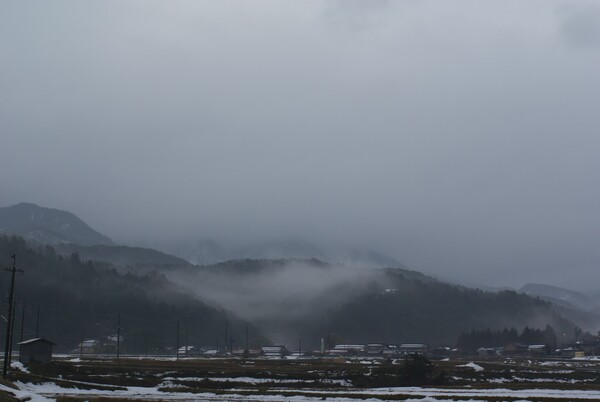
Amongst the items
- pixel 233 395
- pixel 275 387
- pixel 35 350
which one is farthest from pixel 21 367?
pixel 233 395

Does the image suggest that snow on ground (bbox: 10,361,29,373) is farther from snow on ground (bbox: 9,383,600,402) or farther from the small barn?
snow on ground (bbox: 9,383,600,402)

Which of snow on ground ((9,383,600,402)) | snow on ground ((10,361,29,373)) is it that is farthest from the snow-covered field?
snow on ground ((10,361,29,373))

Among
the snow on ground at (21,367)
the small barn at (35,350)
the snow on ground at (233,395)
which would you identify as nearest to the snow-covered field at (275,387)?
the snow on ground at (233,395)

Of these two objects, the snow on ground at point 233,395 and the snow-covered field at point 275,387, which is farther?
the snow-covered field at point 275,387

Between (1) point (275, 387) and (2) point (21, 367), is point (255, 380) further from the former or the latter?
(2) point (21, 367)

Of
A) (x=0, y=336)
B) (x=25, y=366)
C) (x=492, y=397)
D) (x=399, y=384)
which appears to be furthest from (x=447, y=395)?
(x=0, y=336)

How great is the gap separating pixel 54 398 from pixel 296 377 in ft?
126

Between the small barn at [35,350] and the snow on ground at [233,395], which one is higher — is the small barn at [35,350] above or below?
above

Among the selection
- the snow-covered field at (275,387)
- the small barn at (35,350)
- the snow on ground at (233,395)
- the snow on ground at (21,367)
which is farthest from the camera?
the small barn at (35,350)

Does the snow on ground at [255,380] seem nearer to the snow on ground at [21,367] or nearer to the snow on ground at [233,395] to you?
the snow on ground at [233,395]

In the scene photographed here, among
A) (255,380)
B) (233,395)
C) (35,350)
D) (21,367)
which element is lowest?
A: (255,380)

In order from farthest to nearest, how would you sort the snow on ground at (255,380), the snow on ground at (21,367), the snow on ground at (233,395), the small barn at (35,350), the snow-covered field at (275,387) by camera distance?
the small barn at (35,350) < the snow on ground at (21,367) < the snow on ground at (255,380) < the snow-covered field at (275,387) < the snow on ground at (233,395)

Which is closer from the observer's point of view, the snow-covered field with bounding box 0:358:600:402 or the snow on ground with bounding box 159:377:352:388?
the snow-covered field with bounding box 0:358:600:402

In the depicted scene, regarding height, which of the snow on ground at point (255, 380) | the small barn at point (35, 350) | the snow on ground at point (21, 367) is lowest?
the snow on ground at point (255, 380)
